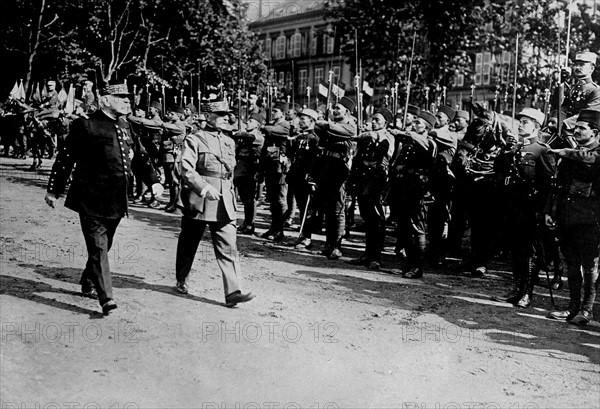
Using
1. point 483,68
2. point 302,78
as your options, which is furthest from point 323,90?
point 302,78

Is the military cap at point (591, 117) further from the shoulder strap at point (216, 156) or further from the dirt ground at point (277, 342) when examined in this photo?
the shoulder strap at point (216, 156)

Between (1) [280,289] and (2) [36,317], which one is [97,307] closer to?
(2) [36,317]

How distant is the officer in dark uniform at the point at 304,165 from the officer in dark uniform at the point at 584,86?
354 cm

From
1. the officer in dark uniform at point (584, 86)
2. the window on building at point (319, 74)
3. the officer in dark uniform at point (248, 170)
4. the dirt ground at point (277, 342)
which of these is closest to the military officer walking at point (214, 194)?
the dirt ground at point (277, 342)

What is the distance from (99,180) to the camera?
6.32 m

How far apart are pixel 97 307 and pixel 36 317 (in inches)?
23.0

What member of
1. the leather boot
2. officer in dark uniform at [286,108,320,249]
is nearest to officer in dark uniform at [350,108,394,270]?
officer in dark uniform at [286,108,320,249]

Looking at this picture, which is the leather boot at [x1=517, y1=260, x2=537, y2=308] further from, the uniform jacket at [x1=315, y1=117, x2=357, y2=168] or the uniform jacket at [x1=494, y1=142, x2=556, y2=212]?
the uniform jacket at [x1=315, y1=117, x2=357, y2=168]

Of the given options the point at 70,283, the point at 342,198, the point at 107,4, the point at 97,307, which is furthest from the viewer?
the point at 107,4

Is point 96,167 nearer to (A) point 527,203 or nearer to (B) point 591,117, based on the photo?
(A) point 527,203

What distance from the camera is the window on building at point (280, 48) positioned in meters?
68.7

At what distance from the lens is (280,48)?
69.2 meters

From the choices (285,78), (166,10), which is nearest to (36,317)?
(166,10)

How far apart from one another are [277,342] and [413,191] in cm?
353
